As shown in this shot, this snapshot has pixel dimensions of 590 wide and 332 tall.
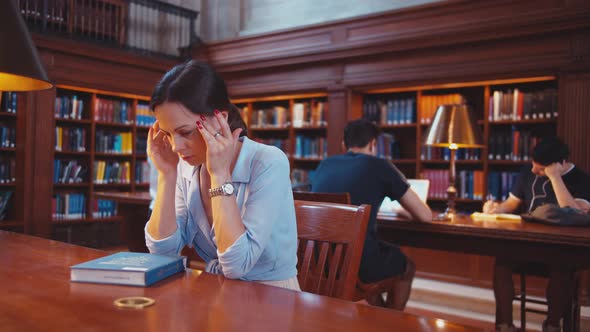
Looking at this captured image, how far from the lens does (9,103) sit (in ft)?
17.9

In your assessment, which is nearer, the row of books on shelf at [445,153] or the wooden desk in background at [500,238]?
the wooden desk in background at [500,238]

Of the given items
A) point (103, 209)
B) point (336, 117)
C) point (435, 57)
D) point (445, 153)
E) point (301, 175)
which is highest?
point (435, 57)

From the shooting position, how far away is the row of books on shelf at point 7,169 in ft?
17.9

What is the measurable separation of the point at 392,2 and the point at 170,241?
5.06 metres

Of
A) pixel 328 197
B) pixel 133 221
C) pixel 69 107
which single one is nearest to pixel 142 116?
pixel 69 107

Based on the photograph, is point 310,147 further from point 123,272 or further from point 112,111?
point 123,272

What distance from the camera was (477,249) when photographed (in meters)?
2.53

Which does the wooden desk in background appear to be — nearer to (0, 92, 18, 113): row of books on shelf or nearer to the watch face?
the watch face

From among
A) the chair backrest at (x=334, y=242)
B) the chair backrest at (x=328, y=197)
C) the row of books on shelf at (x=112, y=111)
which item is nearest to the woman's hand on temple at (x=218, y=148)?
the chair backrest at (x=334, y=242)

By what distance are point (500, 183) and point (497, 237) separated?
7.92 feet

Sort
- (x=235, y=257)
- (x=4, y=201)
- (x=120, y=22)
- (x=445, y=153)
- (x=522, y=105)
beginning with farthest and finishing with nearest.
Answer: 1. (x=120, y=22)
2. (x=4, y=201)
3. (x=445, y=153)
4. (x=522, y=105)
5. (x=235, y=257)

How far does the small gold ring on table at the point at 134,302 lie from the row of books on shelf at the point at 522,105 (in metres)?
4.27

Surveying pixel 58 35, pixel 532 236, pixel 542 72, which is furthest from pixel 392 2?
pixel 532 236

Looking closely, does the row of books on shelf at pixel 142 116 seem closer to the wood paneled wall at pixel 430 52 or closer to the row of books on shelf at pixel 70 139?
the row of books on shelf at pixel 70 139
